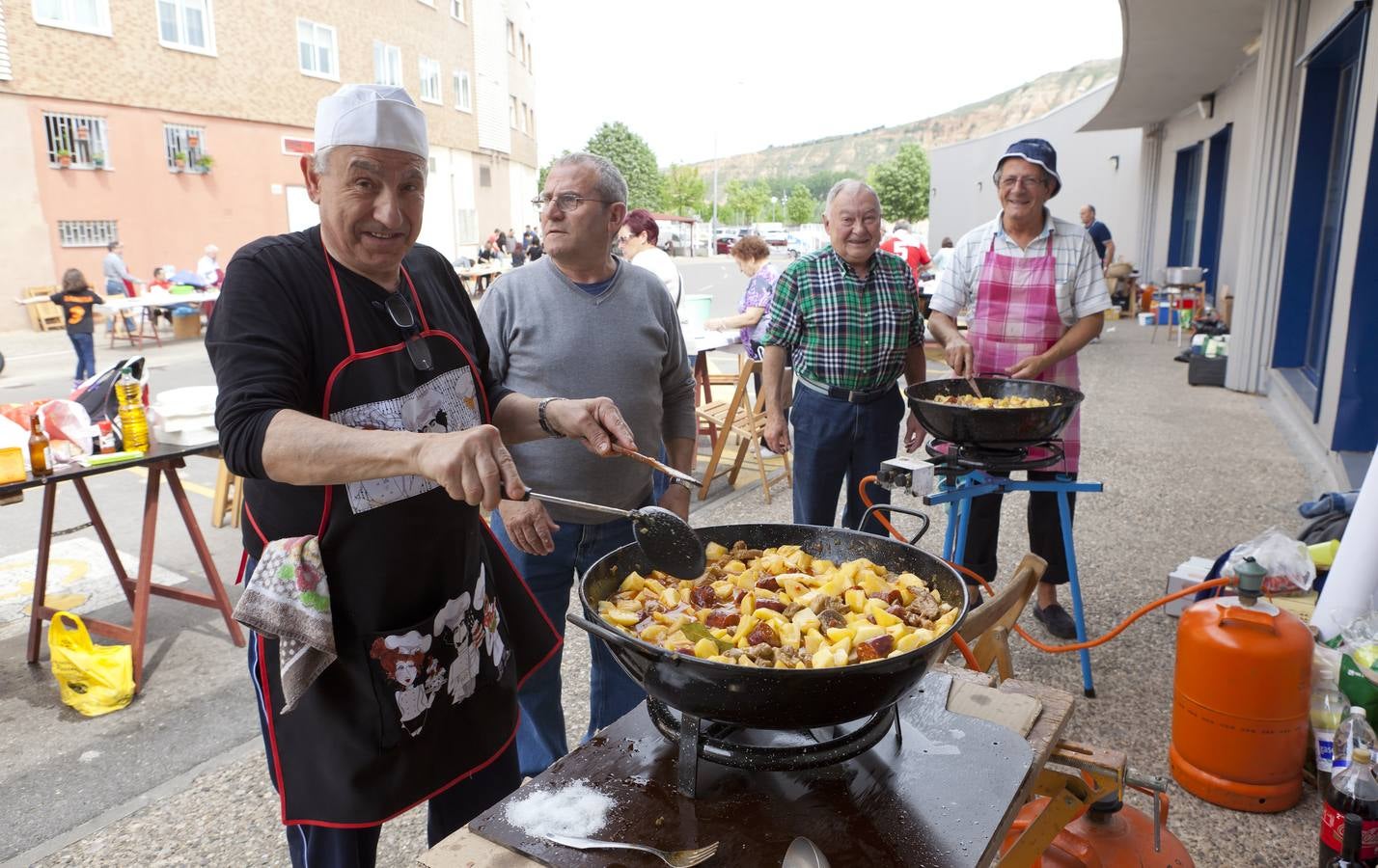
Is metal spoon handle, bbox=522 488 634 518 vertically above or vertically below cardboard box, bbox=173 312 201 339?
above

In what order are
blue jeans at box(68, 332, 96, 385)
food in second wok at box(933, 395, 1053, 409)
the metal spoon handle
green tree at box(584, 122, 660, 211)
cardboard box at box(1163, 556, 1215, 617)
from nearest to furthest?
1. the metal spoon handle
2. food in second wok at box(933, 395, 1053, 409)
3. cardboard box at box(1163, 556, 1215, 617)
4. blue jeans at box(68, 332, 96, 385)
5. green tree at box(584, 122, 660, 211)

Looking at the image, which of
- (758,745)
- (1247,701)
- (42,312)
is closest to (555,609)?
(758,745)

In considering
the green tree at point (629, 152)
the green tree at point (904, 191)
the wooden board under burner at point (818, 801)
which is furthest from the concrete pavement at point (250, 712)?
the green tree at point (629, 152)

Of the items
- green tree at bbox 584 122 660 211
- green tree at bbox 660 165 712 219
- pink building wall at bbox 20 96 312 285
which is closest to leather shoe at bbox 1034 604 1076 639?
pink building wall at bbox 20 96 312 285

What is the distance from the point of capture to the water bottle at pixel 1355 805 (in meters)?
2.32

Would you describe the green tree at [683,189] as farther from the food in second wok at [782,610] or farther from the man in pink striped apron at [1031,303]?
the food in second wok at [782,610]

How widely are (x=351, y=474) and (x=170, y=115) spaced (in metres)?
26.3

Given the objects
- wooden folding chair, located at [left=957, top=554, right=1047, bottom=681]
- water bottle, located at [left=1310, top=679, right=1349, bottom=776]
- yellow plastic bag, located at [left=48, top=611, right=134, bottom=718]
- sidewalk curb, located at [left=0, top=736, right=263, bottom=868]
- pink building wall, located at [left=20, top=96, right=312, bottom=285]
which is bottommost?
sidewalk curb, located at [left=0, top=736, right=263, bottom=868]

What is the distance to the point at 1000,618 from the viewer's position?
104 inches

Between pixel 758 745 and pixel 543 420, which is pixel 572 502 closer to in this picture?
pixel 758 745

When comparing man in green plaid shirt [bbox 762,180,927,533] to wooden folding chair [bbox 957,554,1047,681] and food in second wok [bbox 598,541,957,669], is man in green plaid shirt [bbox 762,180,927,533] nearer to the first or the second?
wooden folding chair [bbox 957,554,1047,681]

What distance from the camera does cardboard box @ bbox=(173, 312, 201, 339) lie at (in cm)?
1733

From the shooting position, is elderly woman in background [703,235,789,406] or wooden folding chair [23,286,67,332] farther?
wooden folding chair [23,286,67,332]

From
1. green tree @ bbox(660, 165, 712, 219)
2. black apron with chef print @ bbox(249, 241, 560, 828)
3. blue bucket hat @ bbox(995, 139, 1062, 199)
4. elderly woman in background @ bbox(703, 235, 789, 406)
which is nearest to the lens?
black apron with chef print @ bbox(249, 241, 560, 828)
